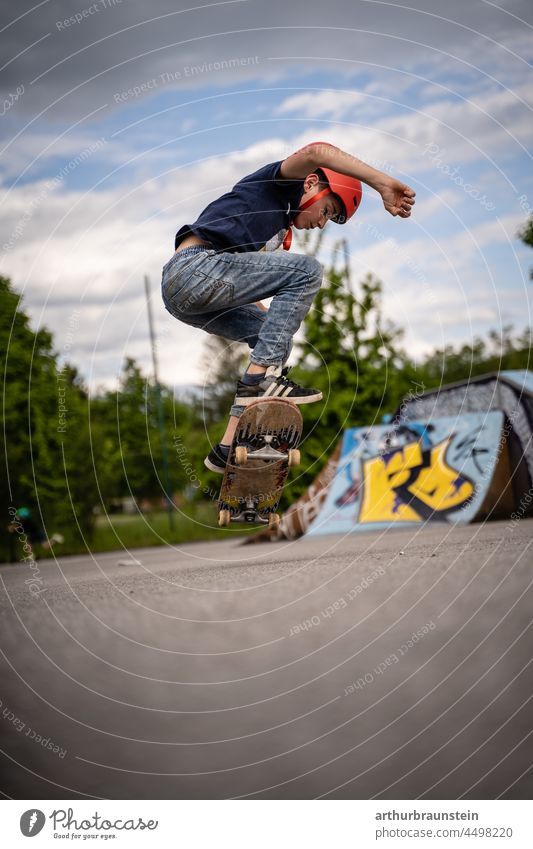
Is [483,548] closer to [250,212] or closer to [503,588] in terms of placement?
[503,588]

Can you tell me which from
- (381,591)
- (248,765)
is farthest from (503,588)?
(248,765)

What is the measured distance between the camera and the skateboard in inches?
281

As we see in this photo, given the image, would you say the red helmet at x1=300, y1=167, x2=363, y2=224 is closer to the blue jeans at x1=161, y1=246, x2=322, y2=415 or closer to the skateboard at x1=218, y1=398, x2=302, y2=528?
the blue jeans at x1=161, y1=246, x2=322, y2=415

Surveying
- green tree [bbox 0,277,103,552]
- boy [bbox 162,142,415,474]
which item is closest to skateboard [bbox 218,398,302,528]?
boy [bbox 162,142,415,474]

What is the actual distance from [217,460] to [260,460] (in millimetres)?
448

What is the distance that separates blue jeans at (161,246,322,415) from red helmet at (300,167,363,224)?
461 mm

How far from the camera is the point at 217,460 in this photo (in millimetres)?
7609

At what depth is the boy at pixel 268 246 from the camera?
6215mm

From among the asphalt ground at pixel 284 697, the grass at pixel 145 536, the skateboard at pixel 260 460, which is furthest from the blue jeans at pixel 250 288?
the grass at pixel 145 536

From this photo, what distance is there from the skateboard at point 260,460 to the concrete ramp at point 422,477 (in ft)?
31.4

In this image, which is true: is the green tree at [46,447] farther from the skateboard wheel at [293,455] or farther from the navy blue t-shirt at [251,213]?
the navy blue t-shirt at [251,213]

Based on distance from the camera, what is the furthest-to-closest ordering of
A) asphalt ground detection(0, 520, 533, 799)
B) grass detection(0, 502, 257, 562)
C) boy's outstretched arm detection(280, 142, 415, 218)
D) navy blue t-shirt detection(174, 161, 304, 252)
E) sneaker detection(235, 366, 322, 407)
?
grass detection(0, 502, 257, 562) < sneaker detection(235, 366, 322, 407) < navy blue t-shirt detection(174, 161, 304, 252) < boy's outstretched arm detection(280, 142, 415, 218) < asphalt ground detection(0, 520, 533, 799)

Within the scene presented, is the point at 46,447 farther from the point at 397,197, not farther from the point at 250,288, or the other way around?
the point at 397,197
